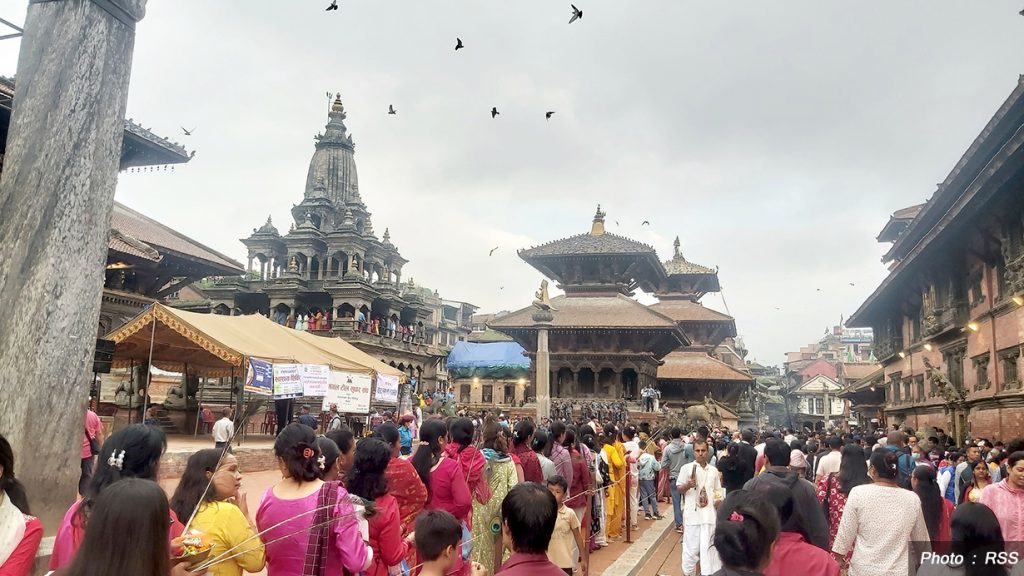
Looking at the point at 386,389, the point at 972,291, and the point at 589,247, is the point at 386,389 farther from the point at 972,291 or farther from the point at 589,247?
the point at 589,247

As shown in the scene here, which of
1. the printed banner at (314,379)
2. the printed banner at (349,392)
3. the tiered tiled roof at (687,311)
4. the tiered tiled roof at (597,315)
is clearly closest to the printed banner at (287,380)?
the printed banner at (314,379)

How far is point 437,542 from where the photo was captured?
3373 mm

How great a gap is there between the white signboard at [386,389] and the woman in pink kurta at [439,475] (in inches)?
598

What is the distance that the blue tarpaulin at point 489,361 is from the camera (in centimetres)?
5830

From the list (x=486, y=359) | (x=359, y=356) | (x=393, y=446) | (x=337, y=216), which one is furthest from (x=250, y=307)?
(x=393, y=446)

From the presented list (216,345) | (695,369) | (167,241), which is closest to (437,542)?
(216,345)

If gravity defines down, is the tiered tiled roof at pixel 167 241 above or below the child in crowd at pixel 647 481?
above

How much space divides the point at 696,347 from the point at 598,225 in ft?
42.0

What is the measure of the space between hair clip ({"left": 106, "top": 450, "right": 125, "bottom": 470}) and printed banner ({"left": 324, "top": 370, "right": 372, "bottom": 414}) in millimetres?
15051

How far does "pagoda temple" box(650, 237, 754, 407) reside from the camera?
4403cm

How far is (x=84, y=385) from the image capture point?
4.50 m

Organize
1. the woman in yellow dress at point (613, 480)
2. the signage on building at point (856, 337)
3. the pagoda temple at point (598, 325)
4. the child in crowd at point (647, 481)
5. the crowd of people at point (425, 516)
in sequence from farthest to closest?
the signage on building at point (856, 337), the pagoda temple at point (598, 325), the child in crowd at point (647, 481), the woman in yellow dress at point (613, 480), the crowd of people at point (425, 516)

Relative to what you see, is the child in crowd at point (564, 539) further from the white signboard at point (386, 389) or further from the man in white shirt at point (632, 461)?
the white signboard at point (386, 389)

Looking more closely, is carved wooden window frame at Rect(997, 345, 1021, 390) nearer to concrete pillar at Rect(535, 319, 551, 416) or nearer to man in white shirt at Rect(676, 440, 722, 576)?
man in white shirt at Rect(676, 440, 722, 576)
